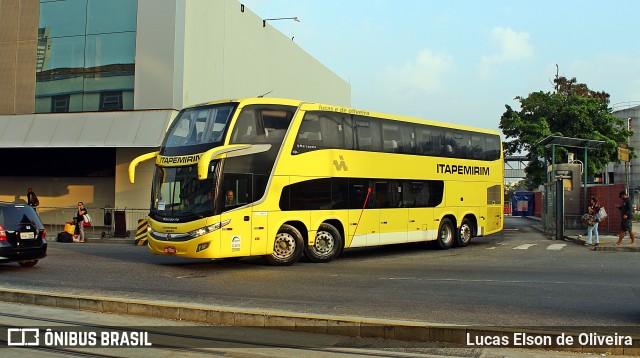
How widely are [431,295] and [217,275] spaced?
5310mm

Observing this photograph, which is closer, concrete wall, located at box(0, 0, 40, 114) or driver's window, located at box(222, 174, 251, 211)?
driver's window, located at box(222, 174, 251, 211)

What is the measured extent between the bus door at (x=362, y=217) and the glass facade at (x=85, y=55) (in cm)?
1461

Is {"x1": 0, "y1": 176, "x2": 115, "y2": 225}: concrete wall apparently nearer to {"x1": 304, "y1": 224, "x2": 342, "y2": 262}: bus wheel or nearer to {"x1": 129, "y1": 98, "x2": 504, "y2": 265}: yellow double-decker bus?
{"x1": 129, "y1": 98, "x2": 504, "y2": 265}: yellow double-decker bus

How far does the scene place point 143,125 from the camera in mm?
26688

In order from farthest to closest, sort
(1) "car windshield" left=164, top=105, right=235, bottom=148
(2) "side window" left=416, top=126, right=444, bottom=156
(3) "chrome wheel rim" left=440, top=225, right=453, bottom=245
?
(3) "chrome wheel rim" left=440, top=225, right=453, bottom=245 → (2) "side window" left=416, top=126, right=444, bottom=156 → (1) "car windshield" left=164, top=105, right=235, bottom=148

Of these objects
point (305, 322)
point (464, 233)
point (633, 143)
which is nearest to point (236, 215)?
point (305, 322)

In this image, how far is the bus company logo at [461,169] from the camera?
20297mm

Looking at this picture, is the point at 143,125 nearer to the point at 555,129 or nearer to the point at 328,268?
the point at 328,268

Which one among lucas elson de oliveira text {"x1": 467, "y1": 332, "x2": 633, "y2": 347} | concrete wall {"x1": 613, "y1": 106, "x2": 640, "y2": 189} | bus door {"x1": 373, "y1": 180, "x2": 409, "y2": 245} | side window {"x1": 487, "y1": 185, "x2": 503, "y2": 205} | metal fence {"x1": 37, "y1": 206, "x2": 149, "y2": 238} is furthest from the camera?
concrete wall {"x1": 613, "y1": 106, "x2": 640, "y2": 189}

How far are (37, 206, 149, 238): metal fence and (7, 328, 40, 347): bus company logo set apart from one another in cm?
1786

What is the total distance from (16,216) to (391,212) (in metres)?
10.2

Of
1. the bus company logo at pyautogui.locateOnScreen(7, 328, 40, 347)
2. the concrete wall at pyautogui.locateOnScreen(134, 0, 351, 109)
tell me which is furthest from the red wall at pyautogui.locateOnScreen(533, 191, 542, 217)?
the bus company logo at pyautogui.locateOnScreen(7, 328, 40, 347)

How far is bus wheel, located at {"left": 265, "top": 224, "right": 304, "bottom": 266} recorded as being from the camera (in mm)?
15305

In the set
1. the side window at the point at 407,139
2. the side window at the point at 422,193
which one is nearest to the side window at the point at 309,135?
the side window at the point at 407,139
